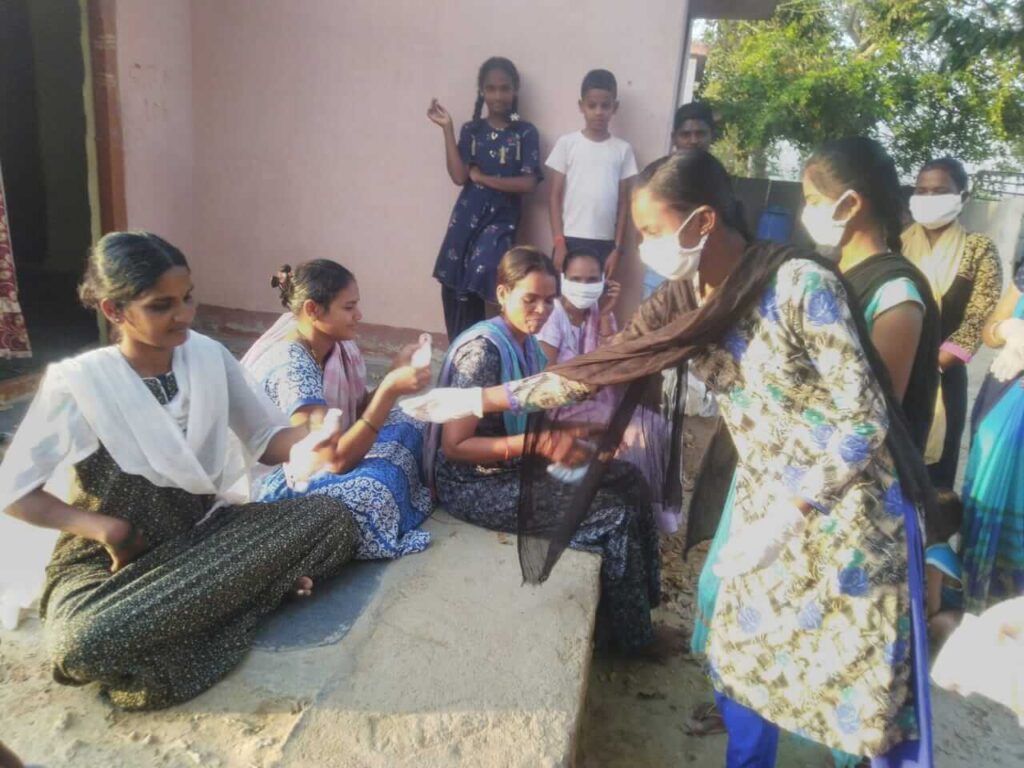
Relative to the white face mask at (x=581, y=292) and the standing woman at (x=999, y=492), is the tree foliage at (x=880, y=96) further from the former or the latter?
the standing woman at (x=999, y=492)

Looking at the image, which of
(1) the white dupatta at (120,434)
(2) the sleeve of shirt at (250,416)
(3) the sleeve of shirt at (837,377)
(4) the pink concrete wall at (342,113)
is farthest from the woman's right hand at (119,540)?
(4) the pink concrete wall at (342,113)

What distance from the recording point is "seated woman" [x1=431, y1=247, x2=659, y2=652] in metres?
2.74

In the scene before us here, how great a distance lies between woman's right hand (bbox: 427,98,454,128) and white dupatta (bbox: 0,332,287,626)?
292 centimetres

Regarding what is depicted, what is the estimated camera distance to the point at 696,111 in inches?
178

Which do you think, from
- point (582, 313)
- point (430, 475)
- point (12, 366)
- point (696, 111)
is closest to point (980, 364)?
point (696, 111)

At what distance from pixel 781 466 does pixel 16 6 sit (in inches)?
230

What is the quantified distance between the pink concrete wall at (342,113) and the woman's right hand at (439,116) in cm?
25

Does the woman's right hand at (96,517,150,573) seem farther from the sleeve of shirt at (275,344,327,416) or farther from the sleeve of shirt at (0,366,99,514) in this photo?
the sleeve of shirt at (275,344,327,416)

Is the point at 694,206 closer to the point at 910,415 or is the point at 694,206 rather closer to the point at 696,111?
the point at 910,415

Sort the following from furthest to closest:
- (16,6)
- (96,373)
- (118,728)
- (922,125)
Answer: (922,125) → (16,6) → (96,373) → (118,728)

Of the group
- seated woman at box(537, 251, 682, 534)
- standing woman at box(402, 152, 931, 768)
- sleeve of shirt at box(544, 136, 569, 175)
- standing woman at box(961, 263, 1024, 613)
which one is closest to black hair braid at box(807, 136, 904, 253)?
standing woman at box(402, 152, 931, 768)

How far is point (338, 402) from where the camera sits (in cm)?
294

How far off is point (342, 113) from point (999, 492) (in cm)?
453

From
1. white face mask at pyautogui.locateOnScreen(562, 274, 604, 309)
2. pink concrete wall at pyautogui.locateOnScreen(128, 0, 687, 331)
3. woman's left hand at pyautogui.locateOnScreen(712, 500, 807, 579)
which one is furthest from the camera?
pink concrete wall at pyautogui.locateOnScreen(128, 0, 687, 331)
